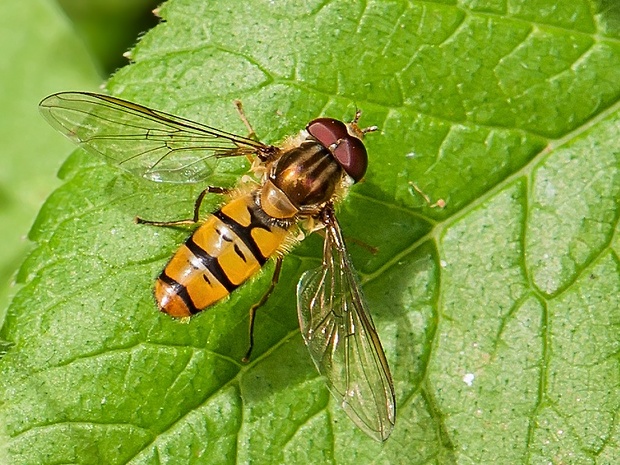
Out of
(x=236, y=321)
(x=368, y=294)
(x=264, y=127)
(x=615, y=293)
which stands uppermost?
(x=264, y=127)

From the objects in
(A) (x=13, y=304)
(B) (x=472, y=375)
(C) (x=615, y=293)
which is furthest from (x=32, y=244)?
(C) (x=615, y=293)

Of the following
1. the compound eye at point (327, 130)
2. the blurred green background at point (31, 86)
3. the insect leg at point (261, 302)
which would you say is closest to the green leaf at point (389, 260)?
the insect leg at point (261, 302)

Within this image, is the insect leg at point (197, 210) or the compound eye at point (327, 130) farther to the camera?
the insect leg at point (197, 210)

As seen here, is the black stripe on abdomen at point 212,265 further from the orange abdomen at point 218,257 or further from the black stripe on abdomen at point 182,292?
the black stripe on abdomen at point 182,292

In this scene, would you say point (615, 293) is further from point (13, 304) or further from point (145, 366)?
point (13, 304)

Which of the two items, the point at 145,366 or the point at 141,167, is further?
the point at 141,167

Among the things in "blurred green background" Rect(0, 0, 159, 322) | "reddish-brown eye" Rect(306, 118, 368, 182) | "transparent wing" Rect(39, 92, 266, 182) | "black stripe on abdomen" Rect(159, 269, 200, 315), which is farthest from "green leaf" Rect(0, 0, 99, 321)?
"reddish-brown eye" Rect(306, 118, 368, 182)

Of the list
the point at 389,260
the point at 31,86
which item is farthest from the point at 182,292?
the point at 31,86

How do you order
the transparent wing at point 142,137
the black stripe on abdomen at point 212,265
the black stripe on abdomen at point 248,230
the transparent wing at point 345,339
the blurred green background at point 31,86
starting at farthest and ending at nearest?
the blurred green background at point 31,86 < the transparent wing at point 142,137 < the black stripe on abdomen at point 248,230 < the black stripe on abdomen at point 212,265 < the transparent wing at point 345,339
